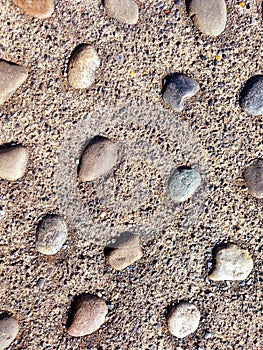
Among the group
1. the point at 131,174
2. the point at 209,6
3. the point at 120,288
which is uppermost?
the point at 209,6

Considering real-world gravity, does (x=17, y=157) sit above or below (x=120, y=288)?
above

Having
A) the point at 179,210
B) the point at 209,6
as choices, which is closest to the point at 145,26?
the point at 209,6

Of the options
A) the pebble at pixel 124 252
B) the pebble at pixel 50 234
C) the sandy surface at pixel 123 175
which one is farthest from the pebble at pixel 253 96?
the pebble at pixel 50 234

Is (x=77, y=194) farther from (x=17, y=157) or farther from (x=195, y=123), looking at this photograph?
(x=195, y=123)

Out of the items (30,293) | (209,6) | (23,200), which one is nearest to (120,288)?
(30,293)

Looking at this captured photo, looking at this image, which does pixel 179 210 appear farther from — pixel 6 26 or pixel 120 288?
pixel 6 26

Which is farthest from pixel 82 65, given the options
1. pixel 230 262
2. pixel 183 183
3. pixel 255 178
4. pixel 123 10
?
pixel 230 262
